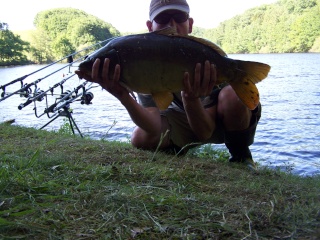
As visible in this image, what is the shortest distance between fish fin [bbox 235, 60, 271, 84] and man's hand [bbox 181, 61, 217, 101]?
190mm

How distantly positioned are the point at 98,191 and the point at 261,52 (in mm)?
78610

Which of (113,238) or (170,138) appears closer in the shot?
(113,238)

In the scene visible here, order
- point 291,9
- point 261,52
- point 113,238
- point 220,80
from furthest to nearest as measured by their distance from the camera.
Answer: point 291,9 < point 261,52 < point 220,80 < point 113,238

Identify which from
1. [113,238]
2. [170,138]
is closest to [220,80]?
[170,138]

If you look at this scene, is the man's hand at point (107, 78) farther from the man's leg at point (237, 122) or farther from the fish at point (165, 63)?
the man's leg at point (237, 122)

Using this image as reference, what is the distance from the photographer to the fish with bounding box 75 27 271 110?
2170 mm

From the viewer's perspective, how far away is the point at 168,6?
296 cm

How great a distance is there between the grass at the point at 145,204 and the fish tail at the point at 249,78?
0.58 meters

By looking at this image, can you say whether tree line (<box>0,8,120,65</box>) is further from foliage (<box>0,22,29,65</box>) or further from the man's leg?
the man's leg

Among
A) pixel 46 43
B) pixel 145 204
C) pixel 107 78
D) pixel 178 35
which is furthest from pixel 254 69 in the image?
pixel 46 43

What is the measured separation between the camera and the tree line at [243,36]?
6619cm

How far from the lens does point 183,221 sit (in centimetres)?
144

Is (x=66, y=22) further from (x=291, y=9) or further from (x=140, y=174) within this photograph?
(x=140, y=174)

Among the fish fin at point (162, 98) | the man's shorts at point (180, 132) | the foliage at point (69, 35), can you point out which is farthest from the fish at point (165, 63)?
the foliage at point (69, 35)
